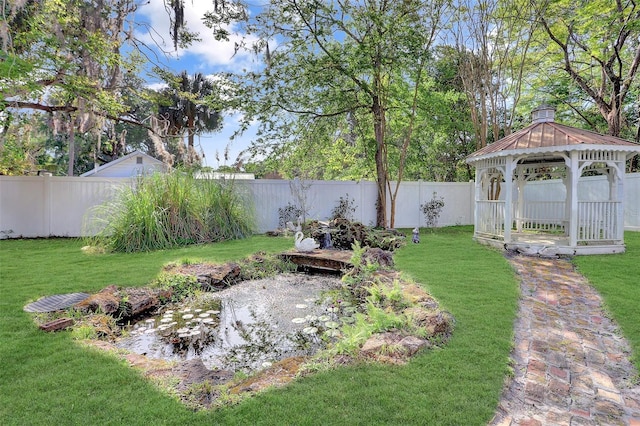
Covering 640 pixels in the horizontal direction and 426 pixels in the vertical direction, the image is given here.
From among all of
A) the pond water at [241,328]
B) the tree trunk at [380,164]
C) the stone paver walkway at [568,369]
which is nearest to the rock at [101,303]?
the pond water at [241,328]

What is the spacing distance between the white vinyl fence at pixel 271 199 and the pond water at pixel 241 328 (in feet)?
17.0

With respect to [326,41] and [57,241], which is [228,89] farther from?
[57,241]

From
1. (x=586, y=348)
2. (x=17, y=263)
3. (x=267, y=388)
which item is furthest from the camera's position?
(x=17, y=263)

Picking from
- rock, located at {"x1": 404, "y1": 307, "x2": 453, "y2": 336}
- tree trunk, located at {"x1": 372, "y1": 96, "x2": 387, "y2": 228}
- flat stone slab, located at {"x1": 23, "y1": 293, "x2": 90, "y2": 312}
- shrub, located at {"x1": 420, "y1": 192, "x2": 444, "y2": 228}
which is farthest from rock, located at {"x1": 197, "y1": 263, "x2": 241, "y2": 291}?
shrub, located at {"x1": 420, "y1": 192, "x2": 444, "y2": 228}

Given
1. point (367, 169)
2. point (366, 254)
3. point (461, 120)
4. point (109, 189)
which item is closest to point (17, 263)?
point (109, 189)

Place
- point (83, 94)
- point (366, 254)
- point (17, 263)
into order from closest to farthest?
point (17, 263) → point (366, 254) → point (83, 94)

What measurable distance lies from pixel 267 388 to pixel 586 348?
2.66 m

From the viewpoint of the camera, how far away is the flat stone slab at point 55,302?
3795 millimetres

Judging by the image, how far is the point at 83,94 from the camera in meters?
8.05

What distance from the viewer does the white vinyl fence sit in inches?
351

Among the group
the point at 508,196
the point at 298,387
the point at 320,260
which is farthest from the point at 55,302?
the point at 508,196

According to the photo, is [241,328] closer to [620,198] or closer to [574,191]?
[574,191]

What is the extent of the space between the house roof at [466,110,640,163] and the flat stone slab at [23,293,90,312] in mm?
7218

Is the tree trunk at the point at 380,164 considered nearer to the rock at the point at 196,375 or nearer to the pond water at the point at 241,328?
the pond water at the point at 241,328
